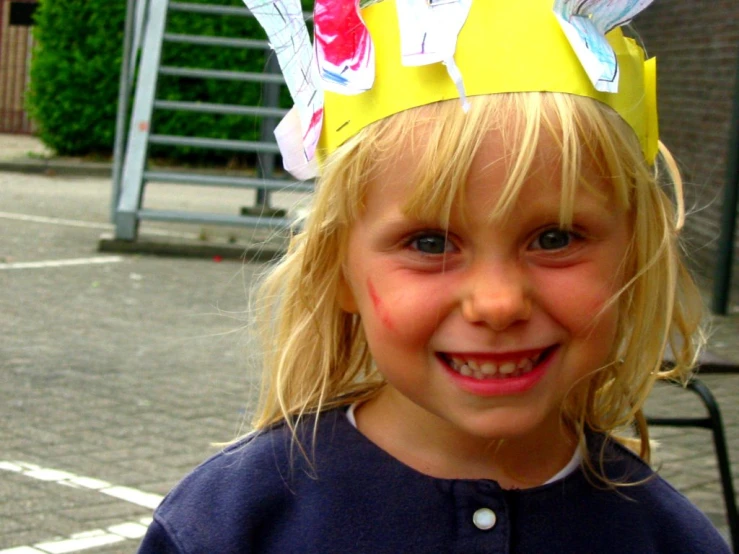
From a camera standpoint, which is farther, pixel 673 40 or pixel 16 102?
pixel 16 102

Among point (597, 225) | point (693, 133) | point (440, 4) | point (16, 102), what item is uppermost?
point (440, 4)

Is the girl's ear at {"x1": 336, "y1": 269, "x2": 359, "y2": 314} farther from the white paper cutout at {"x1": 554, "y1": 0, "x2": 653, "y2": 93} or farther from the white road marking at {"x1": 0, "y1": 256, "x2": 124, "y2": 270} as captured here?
the white road marking at {"x1": 0, "y1": 256, "x2": 124, "y2": 270}

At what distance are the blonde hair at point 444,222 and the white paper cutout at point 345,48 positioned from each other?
0.22 feet

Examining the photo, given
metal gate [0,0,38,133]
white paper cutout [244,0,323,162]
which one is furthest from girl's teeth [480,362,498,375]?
Answer: metal gate [0,0,38,133]

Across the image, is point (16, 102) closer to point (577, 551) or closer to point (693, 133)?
point (693, 133)

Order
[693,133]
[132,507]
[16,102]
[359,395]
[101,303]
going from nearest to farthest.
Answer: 1. [359,395]
2. [132,507]
3. [101,303]
4. [693,133]
5. [16,102]

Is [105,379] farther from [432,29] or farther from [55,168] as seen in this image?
[55,168]

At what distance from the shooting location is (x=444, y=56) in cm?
162

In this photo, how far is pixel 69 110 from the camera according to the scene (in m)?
20.4

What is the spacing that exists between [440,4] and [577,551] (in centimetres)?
77


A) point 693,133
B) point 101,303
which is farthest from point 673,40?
point 101,303

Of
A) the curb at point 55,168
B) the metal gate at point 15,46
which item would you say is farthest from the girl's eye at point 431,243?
the metal gate at point 15,46

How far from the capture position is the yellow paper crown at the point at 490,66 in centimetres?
164

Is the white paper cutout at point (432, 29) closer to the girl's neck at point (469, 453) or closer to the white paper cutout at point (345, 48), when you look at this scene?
the white paper cutout at point (345, 48)
